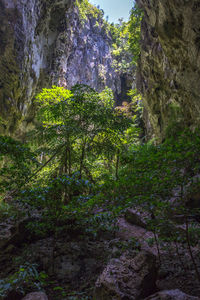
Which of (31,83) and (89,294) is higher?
(31,83)

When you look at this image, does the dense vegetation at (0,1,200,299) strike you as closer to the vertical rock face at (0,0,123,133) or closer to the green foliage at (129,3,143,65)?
the vertical rock face at (0,0,123,133)

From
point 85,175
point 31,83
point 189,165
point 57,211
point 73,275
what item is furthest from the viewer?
point 31,83

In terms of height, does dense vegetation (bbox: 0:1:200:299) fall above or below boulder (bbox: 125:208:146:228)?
above

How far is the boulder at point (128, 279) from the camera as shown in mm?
A: 2482

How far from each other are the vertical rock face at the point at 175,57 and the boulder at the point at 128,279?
6303 millimetres

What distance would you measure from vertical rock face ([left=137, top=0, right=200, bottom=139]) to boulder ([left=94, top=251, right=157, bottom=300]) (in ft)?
20.7

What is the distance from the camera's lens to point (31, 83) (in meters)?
12.1

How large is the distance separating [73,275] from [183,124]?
846 centimetres

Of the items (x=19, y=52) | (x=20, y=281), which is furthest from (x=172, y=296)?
(x=19, y=52)

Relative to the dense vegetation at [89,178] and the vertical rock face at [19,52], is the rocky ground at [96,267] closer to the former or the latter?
the dense vegetation at [89,178]

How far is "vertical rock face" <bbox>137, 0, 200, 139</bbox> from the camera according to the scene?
20.8ft

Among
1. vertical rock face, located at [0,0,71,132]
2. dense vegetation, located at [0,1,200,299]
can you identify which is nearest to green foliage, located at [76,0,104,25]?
vertical rock face, located at [0,0,71,132]

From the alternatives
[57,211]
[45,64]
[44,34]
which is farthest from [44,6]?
[57,211]

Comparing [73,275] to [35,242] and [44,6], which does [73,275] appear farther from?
[44,6]
